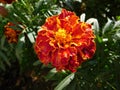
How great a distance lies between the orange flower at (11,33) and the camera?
1.95 metres

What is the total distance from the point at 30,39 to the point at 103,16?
914 mm

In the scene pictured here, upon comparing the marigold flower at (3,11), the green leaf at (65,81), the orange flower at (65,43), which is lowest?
the green leaf at (65,81)

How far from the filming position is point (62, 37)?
147cm

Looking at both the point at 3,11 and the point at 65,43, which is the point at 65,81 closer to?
the point at 65,43

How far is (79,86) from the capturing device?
5.92 feet

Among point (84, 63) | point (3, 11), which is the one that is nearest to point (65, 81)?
point (84, 63)

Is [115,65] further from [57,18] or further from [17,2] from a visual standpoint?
[17,2]

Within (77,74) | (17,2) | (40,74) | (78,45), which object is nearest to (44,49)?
(78,45)

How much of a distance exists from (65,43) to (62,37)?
1.1 inches

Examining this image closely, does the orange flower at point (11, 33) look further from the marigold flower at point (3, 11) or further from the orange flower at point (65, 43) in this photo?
the orange flower at point (65, 43)

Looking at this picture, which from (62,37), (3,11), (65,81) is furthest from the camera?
(3,11)

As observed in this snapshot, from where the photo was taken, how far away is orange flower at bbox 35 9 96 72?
4.72 ft

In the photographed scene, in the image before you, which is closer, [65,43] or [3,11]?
[65,43]

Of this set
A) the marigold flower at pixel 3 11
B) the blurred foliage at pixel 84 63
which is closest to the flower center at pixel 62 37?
the blurred foliage at pixel 84 63
